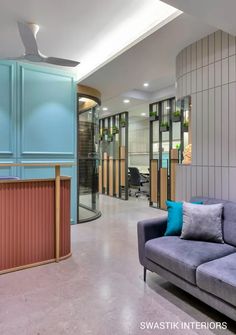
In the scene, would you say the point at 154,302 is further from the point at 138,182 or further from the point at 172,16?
the point at 138,182

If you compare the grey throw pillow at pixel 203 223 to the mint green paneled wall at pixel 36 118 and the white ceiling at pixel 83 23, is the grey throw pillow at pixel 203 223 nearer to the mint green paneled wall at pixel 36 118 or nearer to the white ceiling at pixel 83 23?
the white ceiling at pixel 83 23

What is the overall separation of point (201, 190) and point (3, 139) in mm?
3222

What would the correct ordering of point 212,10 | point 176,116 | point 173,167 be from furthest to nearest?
point 173,167, point 176,116, point 212,10

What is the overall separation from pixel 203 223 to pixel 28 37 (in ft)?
9.49

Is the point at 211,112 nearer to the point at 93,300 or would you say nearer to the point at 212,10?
the point at 212,10

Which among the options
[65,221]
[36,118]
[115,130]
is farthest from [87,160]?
[115,130]

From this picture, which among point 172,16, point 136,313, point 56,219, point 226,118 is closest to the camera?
point 136,313

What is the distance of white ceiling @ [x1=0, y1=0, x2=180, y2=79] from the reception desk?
1763 mm

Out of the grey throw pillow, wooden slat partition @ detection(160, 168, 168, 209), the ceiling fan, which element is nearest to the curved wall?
the grey throw pillow

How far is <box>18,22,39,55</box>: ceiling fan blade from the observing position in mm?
2854

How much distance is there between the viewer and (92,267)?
2.98m

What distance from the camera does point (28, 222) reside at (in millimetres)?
2982

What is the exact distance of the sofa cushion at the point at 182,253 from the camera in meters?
2.09

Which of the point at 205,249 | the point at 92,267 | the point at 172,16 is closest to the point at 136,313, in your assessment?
the point at 205,249
